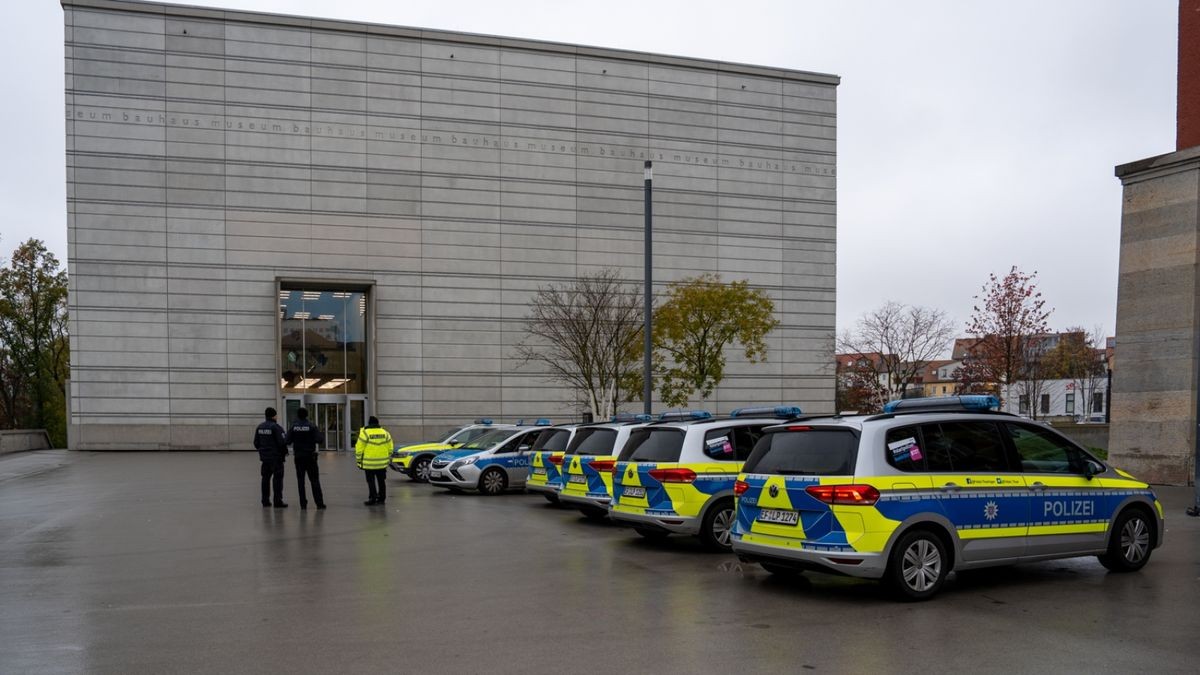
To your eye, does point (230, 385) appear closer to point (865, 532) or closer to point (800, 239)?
point (800, 239)

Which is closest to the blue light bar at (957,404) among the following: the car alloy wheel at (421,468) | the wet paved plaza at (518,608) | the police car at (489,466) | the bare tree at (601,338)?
the wet paved plaza at (518,608)

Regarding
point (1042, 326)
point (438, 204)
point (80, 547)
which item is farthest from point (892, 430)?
point (438, 204)

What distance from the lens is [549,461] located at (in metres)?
16.6

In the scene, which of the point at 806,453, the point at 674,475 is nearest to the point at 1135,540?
the point at 806,453

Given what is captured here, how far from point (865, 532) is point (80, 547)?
32.0 ft

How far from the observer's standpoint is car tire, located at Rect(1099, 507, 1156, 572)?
9.30 m

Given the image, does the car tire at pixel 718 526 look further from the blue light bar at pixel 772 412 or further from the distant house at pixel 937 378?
the distant house at pixel 937 378

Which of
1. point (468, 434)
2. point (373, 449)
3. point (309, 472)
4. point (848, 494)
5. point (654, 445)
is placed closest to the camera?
point (848, 494)

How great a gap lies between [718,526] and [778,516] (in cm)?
284

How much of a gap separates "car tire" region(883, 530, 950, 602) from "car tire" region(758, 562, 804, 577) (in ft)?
3.09

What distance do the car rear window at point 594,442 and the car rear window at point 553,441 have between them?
222 centimetres

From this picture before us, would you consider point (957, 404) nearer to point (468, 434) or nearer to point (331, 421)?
point (468, 434)

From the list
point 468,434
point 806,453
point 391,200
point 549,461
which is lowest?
point 468,434

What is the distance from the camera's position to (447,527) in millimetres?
13789
